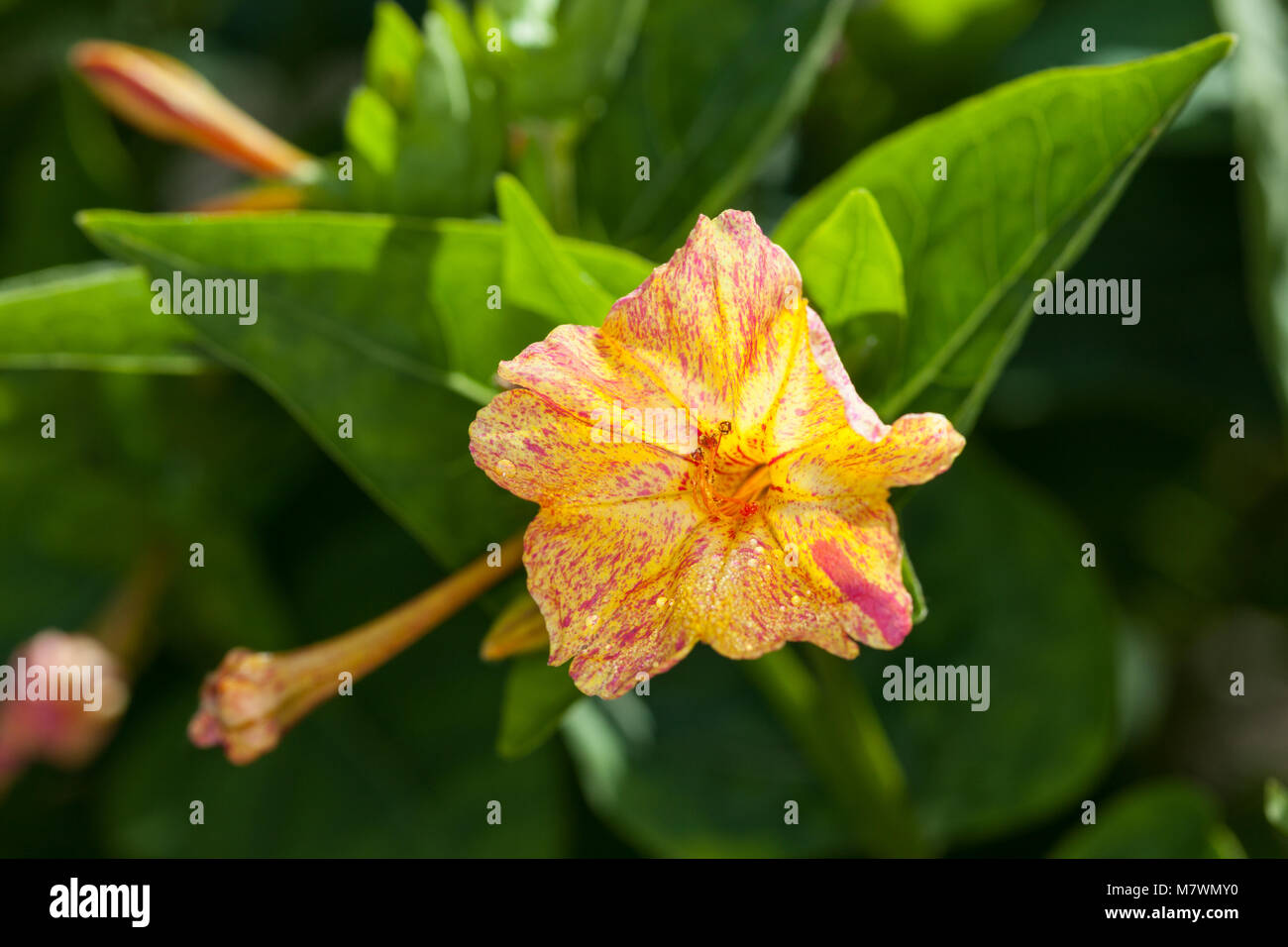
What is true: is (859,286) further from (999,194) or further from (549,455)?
(549,455)

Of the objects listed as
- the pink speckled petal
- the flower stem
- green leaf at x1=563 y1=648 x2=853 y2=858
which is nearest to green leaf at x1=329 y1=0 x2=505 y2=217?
the flower stem

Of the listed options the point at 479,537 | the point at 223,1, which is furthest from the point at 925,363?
the point at 223,1

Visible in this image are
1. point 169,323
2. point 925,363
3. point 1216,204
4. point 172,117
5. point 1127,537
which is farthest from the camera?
point 1127,537

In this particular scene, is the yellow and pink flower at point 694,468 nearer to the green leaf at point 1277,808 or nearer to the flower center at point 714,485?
the flower center at point 714,485

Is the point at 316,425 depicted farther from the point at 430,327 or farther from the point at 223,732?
the point at 223,732

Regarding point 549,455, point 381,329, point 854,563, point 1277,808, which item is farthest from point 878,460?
point 1277,808

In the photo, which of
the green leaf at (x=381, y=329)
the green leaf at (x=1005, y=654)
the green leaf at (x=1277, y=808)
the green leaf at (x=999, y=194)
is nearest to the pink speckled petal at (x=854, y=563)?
the green leaf at (x=999, y=194)
